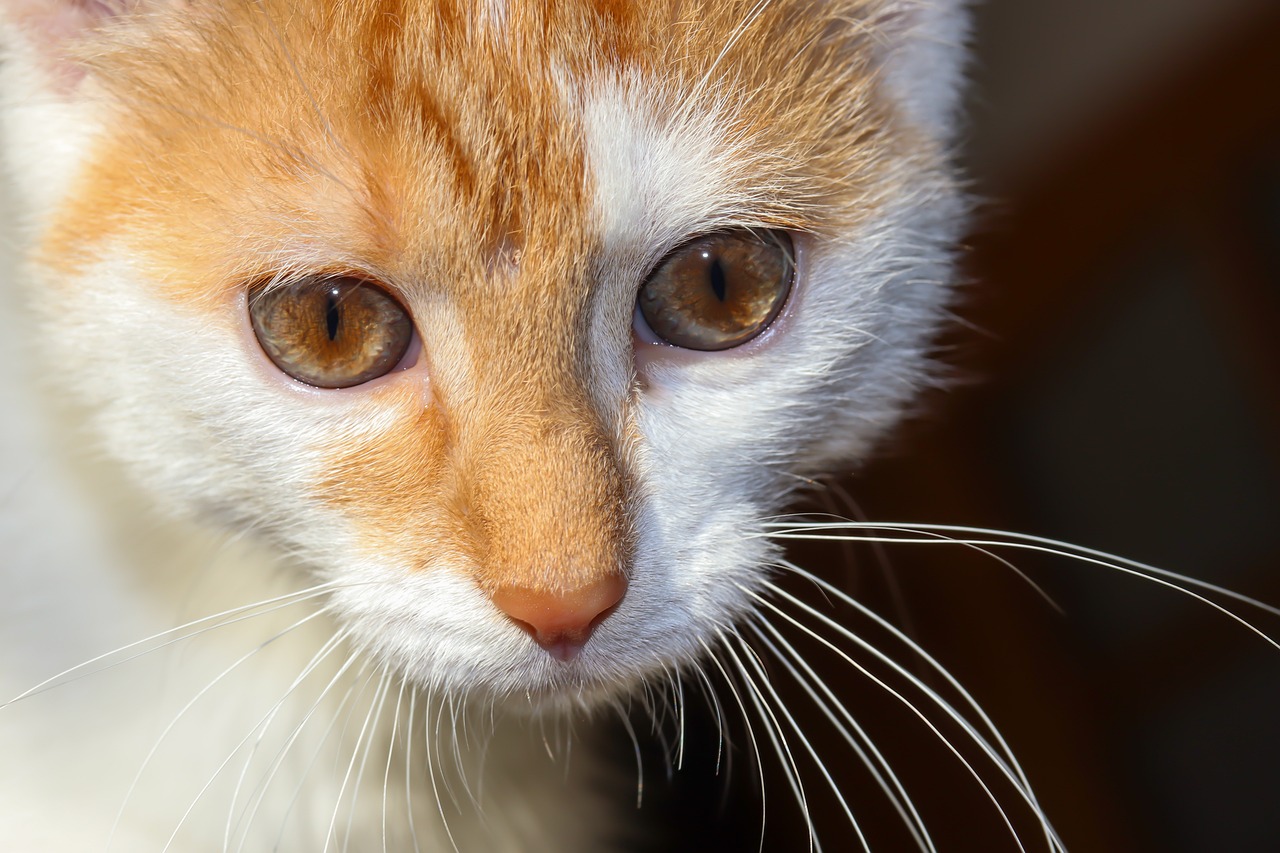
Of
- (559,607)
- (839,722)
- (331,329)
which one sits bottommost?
(839,722)

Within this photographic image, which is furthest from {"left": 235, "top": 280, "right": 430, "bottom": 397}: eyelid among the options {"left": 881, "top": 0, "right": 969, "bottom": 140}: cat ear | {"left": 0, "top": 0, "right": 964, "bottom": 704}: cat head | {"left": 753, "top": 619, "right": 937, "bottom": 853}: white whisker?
{"left": 881, "top": 0, "right": 969, "bottom": 140}: cat ear

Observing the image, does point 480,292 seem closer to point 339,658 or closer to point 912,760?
point 339,658

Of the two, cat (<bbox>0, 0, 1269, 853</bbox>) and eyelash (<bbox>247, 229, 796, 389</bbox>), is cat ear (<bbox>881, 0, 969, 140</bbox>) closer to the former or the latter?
cat (<bbox>0, 0, 1269, 853</bbox>)

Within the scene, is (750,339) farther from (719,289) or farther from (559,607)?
(559,607)

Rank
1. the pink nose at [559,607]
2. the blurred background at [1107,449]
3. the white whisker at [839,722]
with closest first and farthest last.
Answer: the pink nose at [559,607]
the white whisker at [839,722]
the blurred background at [1107,449]

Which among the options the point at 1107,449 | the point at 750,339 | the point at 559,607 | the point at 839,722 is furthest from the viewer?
the point at 1107,449

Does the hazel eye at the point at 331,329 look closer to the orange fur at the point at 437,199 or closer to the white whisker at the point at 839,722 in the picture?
the orange fur at the point at 437,199

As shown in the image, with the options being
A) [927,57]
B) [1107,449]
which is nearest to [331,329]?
[927,57]

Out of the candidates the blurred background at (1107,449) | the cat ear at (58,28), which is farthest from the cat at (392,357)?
the blurred background at (1107,449)
